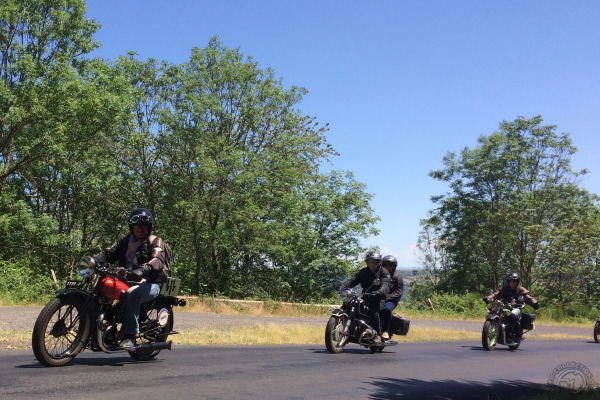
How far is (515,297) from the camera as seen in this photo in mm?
15406

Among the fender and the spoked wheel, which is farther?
the spoked wheel

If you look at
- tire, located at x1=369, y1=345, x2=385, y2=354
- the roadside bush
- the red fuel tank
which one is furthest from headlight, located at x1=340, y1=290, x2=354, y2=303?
the roadside bush

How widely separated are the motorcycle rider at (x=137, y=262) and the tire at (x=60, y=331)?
510 mm

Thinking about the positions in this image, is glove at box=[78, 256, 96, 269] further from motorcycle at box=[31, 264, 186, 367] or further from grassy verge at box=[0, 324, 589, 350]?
grassy verge at box=[0, 324, 589, 350]

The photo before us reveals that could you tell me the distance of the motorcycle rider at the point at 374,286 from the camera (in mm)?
11445

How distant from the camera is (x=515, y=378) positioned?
29.9 feet

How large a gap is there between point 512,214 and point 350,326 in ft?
125

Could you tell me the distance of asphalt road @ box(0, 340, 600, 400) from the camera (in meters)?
5.83

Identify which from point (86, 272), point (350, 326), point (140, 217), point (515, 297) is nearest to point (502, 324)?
point (515, 297)

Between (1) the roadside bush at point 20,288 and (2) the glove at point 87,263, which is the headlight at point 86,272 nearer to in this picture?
(2) the glove at point 87,263

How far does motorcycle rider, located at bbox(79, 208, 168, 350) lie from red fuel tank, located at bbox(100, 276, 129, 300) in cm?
9

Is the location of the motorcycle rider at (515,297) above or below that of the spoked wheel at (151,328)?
above

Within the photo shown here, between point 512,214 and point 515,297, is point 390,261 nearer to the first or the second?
point 515,297

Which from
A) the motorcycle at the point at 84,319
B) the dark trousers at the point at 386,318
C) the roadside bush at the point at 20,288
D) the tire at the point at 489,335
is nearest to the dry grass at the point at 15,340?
the motorcycle at the point at 84,319
